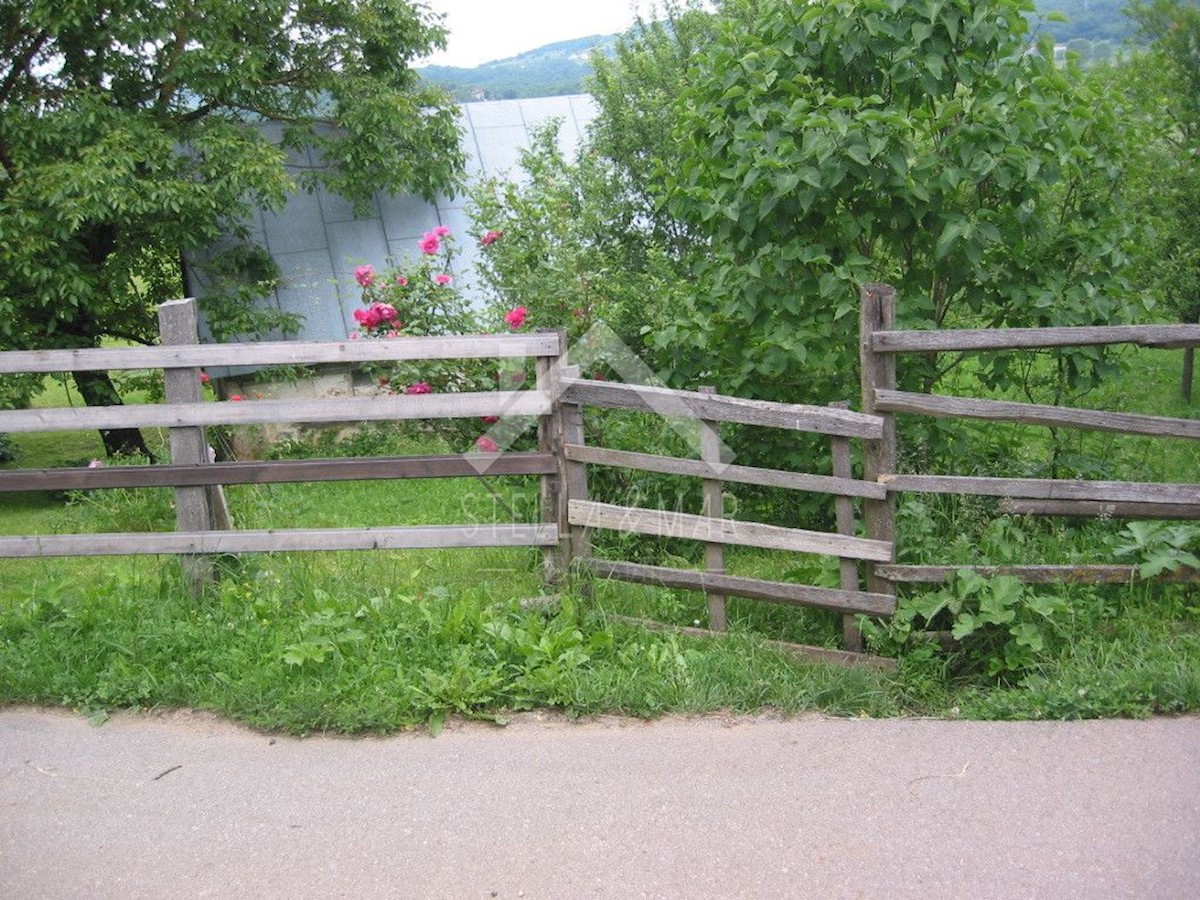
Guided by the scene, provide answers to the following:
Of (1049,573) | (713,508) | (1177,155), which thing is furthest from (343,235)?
(1049,573)

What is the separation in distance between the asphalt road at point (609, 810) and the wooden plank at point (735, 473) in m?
1.09

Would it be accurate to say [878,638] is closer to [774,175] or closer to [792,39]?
[774,175]

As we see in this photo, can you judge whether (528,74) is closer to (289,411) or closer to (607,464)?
(289,411)

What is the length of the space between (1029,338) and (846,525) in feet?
4.01

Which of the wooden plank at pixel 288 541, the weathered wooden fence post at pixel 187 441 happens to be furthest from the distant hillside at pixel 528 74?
the wooden plank at pixel 288 541

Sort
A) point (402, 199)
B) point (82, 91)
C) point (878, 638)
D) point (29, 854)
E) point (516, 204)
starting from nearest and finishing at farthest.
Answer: point (29, 854) → point (878, 638) → point (516, 204) → point (82, 91) → point (402, 199)

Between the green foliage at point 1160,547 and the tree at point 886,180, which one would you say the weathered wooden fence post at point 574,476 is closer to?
the tree at point 886,180

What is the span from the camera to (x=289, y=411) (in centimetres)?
603

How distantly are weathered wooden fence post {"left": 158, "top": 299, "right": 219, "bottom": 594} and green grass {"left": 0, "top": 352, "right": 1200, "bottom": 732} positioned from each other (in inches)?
4.2

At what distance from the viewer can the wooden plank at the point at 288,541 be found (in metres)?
5.90

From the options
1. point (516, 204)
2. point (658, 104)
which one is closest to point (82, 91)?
point (516, 204)

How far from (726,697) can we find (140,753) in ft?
8.23

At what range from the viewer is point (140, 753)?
4.97 metres

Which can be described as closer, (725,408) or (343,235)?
(725,408)
